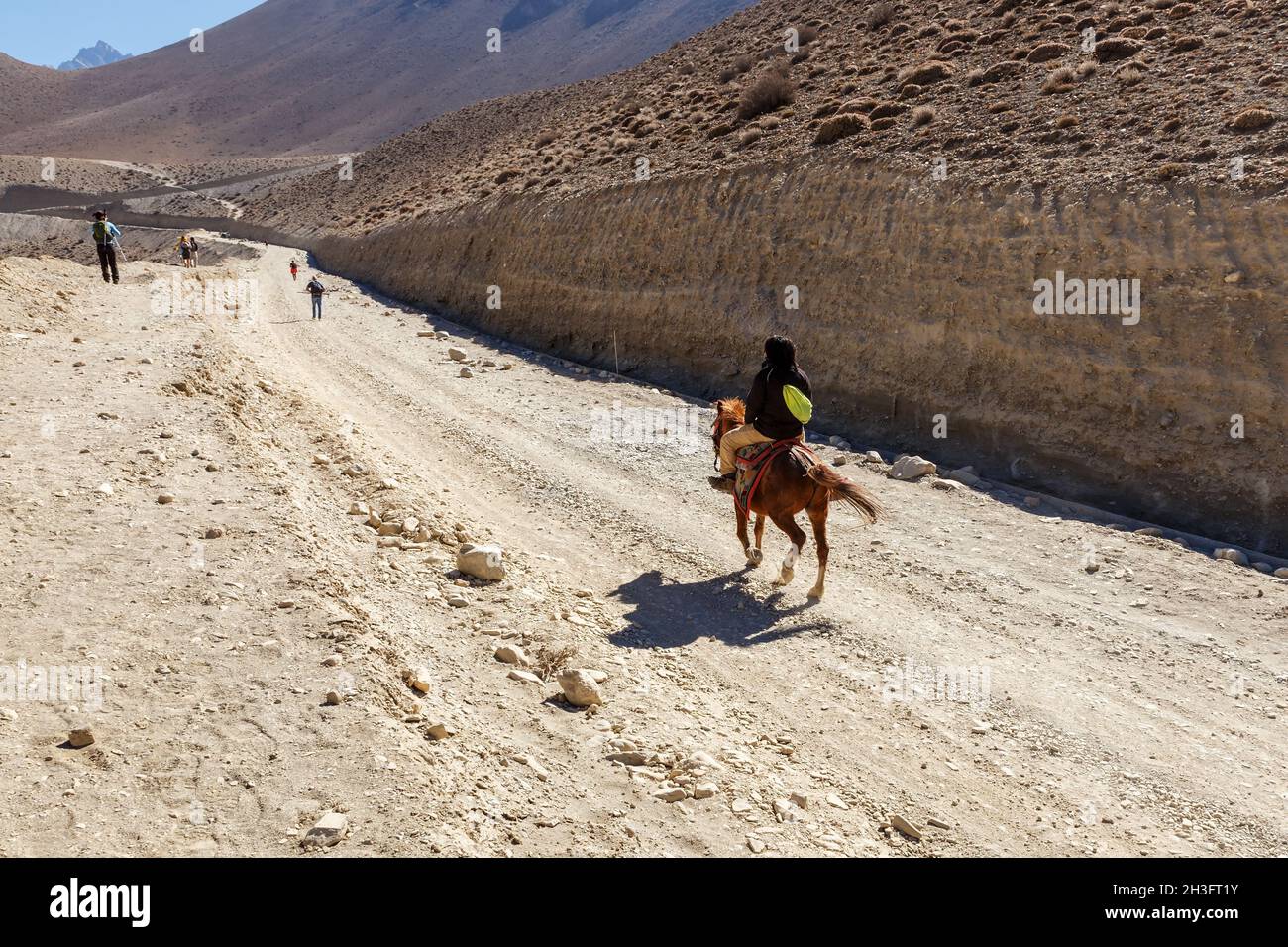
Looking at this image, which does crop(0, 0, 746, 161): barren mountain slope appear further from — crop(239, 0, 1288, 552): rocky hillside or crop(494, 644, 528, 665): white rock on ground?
crop(494, 644, 528, 665): white rock on ground

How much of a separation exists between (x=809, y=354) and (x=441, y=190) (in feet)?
97.8

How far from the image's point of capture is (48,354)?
12.8m

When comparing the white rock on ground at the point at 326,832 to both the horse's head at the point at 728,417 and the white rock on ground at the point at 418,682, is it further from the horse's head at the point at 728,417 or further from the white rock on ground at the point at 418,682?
the horse's head at the point at 728,417

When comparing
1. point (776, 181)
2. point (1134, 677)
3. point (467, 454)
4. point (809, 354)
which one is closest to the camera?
point (1134, 677)

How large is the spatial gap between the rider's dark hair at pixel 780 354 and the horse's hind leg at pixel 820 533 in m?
1.41

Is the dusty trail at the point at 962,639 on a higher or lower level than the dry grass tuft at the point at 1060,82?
lower

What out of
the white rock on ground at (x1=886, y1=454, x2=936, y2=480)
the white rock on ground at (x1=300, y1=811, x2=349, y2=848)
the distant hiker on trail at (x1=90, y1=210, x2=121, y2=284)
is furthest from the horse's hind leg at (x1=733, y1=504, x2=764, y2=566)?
the distant hiker on trail at (x1=90, y1=210, x2=121, y2=284)

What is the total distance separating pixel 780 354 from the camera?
9.38 metres

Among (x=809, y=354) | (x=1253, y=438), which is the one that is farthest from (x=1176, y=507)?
(x=809, y=354)

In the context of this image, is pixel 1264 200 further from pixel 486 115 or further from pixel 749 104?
pixel 486 115

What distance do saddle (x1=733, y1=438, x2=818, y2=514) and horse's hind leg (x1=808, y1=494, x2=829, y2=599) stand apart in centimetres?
41

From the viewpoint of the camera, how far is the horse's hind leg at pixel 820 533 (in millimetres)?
9195

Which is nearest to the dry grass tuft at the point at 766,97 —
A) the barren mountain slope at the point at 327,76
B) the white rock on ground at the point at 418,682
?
the white rock on ground at the point at 418,682

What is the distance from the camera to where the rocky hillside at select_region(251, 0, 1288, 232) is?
14406mm
